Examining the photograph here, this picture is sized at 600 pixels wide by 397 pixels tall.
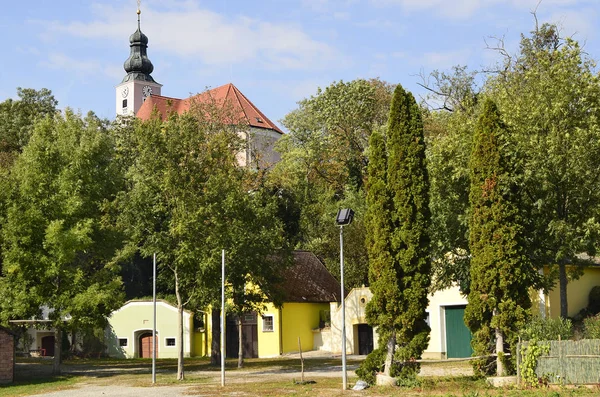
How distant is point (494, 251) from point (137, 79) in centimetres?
8584

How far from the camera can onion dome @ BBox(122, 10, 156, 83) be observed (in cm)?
10344

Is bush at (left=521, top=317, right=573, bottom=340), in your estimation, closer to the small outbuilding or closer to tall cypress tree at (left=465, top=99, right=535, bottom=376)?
tall cypress tree at (left=465, top=99, right=535, bottom=376)

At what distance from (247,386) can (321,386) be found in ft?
8.78

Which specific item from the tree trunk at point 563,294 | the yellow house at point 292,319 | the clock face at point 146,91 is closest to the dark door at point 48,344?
the yellow house at point 292,319

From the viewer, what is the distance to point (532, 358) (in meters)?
22.0

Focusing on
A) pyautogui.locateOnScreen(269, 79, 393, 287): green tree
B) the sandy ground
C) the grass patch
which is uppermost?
pyautogui.locateOnScreen(269, 79, 393, 287): green tree

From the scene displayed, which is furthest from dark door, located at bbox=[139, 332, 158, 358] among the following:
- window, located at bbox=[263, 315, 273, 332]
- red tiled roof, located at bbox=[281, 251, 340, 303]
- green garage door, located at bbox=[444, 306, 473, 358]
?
green garage door, located at bbox=[444, 306, 473, 358]

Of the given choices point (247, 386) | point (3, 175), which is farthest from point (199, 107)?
point (247, 386)

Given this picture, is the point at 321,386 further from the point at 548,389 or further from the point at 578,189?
the point at 578,189

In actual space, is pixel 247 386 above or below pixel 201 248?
below

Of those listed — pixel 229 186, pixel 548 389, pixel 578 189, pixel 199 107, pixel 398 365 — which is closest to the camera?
pixel 548 389

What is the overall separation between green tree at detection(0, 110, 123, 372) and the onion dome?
68.2 m

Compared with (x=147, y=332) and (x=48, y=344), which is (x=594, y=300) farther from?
(x=48, y=344)

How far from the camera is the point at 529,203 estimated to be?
26188 millimetres
